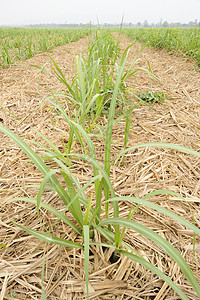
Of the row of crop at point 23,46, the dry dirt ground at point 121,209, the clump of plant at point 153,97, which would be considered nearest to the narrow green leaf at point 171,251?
the dry dirt ground at point 121,209

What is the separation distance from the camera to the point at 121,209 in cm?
74

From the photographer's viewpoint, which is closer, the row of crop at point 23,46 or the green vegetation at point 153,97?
the green vegetation at point 153,97

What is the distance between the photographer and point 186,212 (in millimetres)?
740

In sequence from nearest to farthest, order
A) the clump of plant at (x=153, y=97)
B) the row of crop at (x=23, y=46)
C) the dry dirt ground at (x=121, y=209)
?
the dry dirt ground at (x=121, y=209) → the clump of plant at (x=153, y=97) → the row of crop at (x=23, y=46)

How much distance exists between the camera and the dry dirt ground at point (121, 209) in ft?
1.73

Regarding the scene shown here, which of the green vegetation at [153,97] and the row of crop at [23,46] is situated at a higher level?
the row of crop at [23,46]

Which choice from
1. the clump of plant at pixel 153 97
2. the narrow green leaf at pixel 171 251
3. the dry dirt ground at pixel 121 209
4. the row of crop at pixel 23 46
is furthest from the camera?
the row of crop at pixel 23 46

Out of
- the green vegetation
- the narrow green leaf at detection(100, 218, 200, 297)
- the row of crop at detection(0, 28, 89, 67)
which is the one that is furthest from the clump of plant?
the narrow green leaf at detection(100, 218, 200, 297)

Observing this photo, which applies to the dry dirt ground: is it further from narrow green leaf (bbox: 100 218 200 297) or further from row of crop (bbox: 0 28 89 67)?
row of crop (bbox: 0 28 89 67)

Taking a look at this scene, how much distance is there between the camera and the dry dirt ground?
1.73 feet

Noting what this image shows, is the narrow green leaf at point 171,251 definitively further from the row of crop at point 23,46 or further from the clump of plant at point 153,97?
the row of crop at point 23,46

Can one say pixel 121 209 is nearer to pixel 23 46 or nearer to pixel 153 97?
pixel 153 97

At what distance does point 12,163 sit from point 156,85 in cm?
Answer: 152

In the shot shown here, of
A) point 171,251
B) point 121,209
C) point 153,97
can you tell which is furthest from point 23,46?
point 171,251
